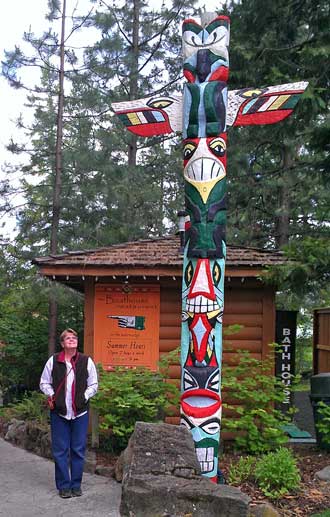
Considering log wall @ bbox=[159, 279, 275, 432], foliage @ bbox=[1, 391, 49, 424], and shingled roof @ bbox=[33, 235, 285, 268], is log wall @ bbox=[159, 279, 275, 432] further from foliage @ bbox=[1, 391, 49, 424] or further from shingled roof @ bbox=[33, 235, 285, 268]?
foliage @ bbox=[1, 391, 49, 424]

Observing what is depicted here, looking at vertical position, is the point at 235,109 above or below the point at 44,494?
above

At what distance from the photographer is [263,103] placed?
6.02m

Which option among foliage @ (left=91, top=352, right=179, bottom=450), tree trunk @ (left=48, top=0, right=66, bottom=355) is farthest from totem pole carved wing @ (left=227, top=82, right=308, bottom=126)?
tree trunk @ (left=48, top=0, right=66, bottom=355)

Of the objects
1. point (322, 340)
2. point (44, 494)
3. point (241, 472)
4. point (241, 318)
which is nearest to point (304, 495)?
point (241, 472)

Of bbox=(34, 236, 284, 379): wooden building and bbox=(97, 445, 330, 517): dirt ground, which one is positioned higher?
bbox=(34, 236, 284, 379): wooden building

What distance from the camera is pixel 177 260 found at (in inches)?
319

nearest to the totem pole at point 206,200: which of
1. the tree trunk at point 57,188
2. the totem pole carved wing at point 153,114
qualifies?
the totem pole carved wing at point 153,114

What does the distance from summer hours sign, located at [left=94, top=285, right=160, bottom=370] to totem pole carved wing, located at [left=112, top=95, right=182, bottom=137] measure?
9.29 ft

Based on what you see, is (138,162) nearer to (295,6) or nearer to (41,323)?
(41,323)

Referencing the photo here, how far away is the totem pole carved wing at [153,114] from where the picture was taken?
625 cm

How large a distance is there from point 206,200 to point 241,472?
9.43ft

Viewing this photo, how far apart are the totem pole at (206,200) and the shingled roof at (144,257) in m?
2.08

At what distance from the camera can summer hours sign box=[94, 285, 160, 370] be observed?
8.38 m

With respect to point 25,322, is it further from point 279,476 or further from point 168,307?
point 279,476
